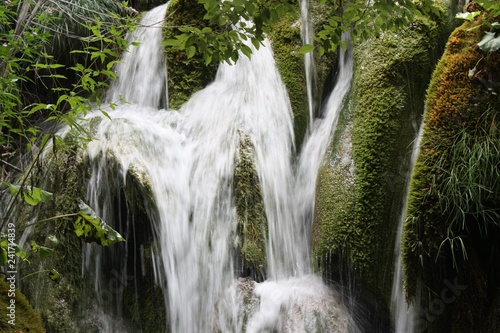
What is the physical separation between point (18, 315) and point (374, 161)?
2545mm

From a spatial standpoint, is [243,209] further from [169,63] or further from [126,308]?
[169,63]

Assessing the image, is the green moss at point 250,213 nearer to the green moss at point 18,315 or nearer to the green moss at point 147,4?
the green moss at point 18,315

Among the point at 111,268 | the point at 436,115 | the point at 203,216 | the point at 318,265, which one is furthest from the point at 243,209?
the point at 436,115

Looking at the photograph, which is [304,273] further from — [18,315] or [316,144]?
[18,315]

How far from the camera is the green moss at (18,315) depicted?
291 cm

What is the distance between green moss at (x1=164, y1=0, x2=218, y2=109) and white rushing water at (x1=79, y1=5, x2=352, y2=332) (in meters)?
0.40

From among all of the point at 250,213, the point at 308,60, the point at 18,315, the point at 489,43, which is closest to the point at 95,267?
the point at 18,315

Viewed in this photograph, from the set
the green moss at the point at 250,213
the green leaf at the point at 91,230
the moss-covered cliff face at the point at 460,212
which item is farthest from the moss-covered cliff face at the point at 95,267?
the moss-covered cliff face at the point at 460,212

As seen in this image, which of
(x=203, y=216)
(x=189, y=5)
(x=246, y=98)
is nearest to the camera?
(x=203, y=216)

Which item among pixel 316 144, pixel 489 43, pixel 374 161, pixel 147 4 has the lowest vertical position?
pixel 374 161

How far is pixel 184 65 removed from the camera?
5.56 metres

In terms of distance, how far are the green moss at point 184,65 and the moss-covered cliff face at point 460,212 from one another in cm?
270

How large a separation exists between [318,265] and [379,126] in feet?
3.71

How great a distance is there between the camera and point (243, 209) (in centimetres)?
411
